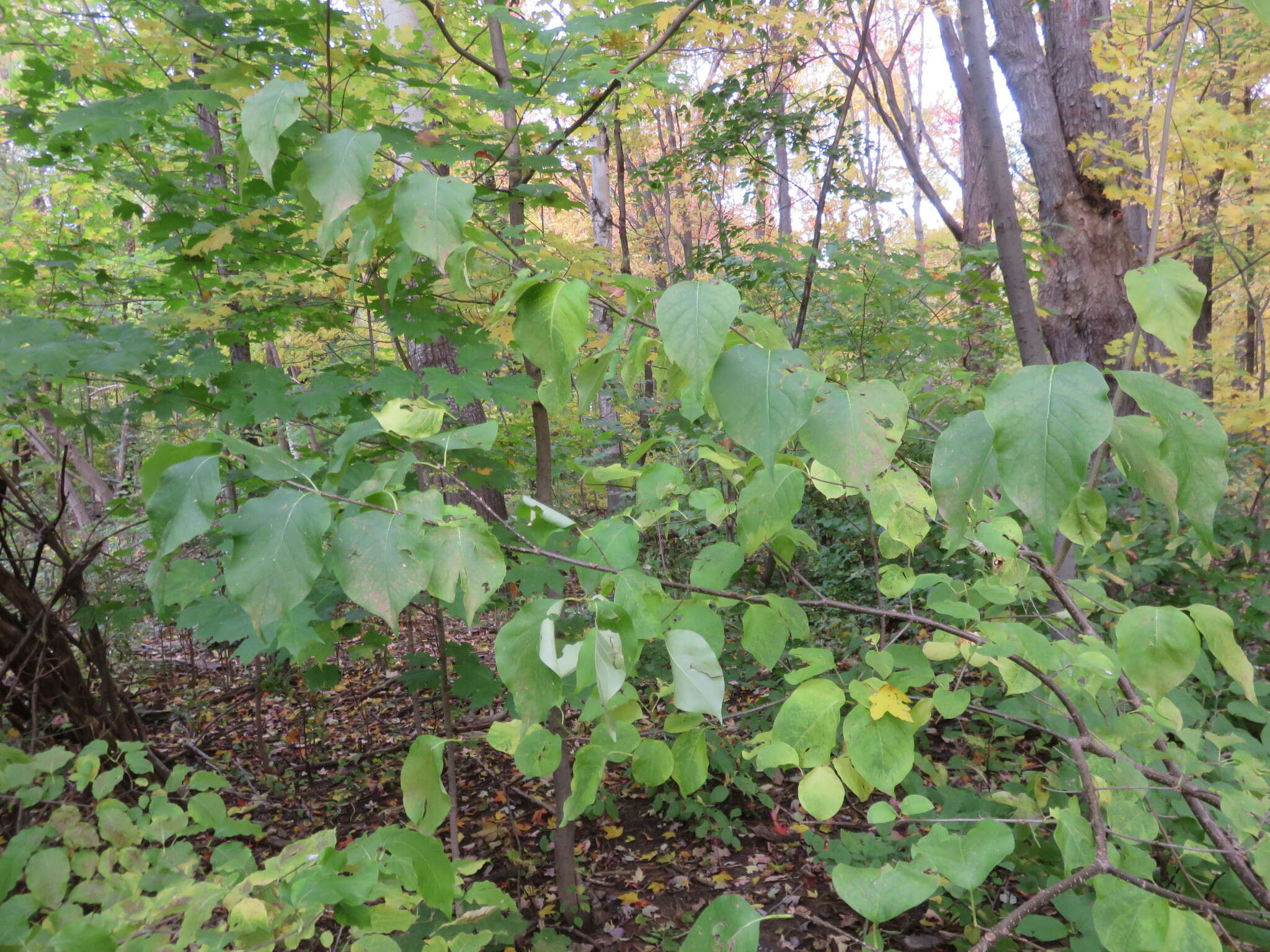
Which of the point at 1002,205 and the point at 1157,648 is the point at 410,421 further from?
the point at 1002,205

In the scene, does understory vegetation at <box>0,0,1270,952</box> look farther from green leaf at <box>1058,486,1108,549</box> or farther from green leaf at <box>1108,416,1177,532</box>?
green leaf at <box>1058,486,1108,549</box>

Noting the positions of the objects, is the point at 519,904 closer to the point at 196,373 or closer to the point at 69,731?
the point at 69,731

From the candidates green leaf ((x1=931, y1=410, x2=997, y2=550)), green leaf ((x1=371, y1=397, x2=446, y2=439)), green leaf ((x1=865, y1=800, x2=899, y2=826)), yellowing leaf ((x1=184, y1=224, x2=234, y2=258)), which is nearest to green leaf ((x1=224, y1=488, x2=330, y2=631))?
green leaf ((x1=371, y1=397, x2=446, y2=439))

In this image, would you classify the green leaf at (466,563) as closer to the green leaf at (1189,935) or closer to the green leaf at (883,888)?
the green leaf at (883,888)

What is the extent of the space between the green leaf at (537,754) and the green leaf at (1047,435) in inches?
31.9

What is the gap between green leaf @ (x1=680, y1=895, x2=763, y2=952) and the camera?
768mm

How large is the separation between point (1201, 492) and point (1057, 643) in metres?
0.63

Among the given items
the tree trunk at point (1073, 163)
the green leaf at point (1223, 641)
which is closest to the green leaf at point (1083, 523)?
the green leaf at point (1223, 641)

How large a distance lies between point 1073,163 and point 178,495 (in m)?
6.59

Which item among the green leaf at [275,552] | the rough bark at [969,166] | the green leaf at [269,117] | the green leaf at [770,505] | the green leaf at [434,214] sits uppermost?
the rough bark at [969,166]

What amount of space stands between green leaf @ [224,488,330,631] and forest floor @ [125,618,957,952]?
1853 millimetres

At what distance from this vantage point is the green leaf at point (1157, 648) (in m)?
0.77

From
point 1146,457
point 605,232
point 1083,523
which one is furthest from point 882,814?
point 605,232

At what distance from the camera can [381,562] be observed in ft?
2.24
